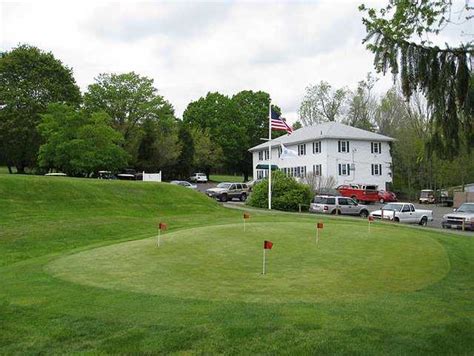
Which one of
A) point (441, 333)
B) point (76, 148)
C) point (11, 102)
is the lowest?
point (441, 333)

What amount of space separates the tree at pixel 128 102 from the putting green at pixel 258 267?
57.8m

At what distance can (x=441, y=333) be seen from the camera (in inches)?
280

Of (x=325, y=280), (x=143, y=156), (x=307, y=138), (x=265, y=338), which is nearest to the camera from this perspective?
(x=265, y=338)

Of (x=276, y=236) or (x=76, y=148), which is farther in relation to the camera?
(x=76, y=148)

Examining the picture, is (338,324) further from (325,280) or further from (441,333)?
(325,280)

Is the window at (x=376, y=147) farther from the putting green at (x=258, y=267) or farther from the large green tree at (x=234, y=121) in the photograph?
the putting green at (x=258, y=267)

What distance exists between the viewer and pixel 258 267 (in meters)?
11.9

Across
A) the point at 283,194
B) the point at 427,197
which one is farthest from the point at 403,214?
the point at 427,197

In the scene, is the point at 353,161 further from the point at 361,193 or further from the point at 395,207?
the point at 395,207

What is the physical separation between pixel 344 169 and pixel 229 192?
66.2 ft

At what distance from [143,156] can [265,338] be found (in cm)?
6818

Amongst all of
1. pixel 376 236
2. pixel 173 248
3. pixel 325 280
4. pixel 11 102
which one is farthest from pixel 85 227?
pixel 11 102

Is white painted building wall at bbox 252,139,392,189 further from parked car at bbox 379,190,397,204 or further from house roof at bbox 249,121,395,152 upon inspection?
parked car at bbox 379,190,397,204

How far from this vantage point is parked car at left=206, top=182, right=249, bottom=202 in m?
48.7
